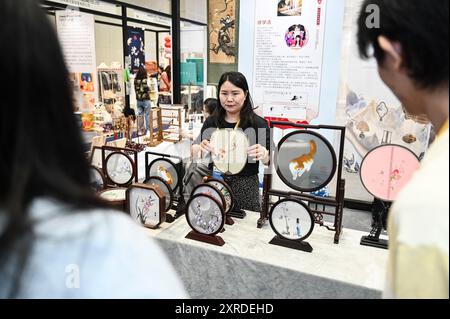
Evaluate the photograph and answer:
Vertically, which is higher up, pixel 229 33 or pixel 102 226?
pixel 229 33

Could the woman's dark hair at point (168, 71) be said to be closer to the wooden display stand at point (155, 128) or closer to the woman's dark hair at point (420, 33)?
the wooden display stand at point (155, 128)

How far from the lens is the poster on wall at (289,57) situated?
2797 millimetres

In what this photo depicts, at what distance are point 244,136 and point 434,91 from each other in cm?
106

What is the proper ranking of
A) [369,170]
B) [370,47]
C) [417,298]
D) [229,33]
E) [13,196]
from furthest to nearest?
[229,33]
[369,170]
[370,47]
[417,298]
[13,196]

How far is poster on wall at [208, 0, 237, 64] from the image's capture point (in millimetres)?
2980

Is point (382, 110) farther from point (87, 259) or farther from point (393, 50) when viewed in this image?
point (87, 259)

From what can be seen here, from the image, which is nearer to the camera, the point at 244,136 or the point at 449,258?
the point at 449,258

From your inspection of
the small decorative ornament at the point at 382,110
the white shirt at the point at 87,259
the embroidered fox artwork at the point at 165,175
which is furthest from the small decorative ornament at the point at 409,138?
the white shirt at the point at 87,259

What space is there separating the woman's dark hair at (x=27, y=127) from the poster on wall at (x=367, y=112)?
2726 mm

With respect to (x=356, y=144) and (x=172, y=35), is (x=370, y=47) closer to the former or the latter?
(x=356, y=144)

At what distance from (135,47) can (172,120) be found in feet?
2.22

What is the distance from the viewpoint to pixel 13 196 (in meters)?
0.42

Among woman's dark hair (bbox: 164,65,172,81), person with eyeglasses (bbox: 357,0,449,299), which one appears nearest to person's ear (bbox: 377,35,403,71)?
person with eyeglasses (bbox: 357,0,449,299)

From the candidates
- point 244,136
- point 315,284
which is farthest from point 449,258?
point 244,136
